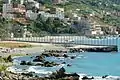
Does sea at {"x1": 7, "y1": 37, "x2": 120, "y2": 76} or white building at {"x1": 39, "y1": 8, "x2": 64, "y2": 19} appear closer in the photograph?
sea at {"x1": 7, "y1": 37, "x2": 120, "y2": 76}

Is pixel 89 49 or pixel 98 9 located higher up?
pixel 98 9

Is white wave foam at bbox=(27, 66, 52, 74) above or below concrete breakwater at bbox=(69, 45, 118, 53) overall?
above

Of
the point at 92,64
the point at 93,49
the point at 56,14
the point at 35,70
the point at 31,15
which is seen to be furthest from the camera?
the point at 56,14

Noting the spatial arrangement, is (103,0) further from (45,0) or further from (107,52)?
(107,52)

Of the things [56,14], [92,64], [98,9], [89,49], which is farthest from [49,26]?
[98,9]

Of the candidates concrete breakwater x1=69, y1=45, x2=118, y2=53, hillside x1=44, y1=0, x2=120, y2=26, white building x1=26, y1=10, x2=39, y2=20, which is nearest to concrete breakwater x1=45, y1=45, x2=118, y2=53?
concrete breakwater x1=69, y1=45, x2=118, y2=53

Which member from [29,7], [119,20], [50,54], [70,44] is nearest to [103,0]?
[119,20]

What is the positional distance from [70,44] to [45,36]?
13.6m

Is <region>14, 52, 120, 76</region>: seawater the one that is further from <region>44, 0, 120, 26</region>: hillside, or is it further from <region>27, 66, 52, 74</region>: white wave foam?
<region>44, 0, 120, 26</region>: hillside

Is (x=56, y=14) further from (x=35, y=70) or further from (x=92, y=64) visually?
(x=35, y=70)

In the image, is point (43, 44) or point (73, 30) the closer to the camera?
point (43, 44)

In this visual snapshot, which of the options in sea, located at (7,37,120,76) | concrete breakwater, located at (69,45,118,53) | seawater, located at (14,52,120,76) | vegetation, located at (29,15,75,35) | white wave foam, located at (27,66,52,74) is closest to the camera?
white wave foam, located at (27,66,52,74)

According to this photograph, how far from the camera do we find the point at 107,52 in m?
82.9

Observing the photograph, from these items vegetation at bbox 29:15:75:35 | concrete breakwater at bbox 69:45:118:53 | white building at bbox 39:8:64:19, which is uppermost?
white building at bbox 39:8:64:19
